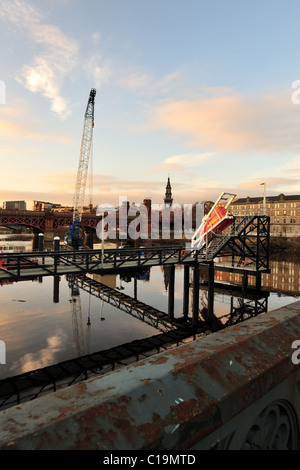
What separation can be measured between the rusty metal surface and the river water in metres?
14.9

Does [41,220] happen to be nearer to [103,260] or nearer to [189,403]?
[103,260]

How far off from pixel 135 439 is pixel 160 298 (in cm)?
2936

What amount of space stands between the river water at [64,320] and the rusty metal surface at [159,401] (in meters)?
14.9

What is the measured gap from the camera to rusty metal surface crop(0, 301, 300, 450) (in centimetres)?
138

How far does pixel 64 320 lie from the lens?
2169 cm

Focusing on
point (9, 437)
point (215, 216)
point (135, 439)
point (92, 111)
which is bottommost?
point (135, 439)

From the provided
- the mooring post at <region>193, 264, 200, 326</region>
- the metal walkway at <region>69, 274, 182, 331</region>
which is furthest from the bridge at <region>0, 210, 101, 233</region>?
the mooring post at <region>193, 264, 200, 326</region>

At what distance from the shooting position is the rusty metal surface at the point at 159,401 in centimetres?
138

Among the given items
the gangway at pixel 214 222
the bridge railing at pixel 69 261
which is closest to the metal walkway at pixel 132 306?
the bridge railing at pixel 69 261

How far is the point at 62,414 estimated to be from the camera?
145cm

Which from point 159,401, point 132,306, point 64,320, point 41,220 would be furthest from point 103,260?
point 41,220

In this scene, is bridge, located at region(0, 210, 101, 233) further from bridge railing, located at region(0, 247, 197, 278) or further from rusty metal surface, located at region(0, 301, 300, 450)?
rusty metal surface, located at region(0, 301, 300, 450)

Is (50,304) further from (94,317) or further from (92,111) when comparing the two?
(92,111)

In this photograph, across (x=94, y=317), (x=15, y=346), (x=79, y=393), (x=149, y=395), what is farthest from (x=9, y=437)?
(x=94, y=317)
